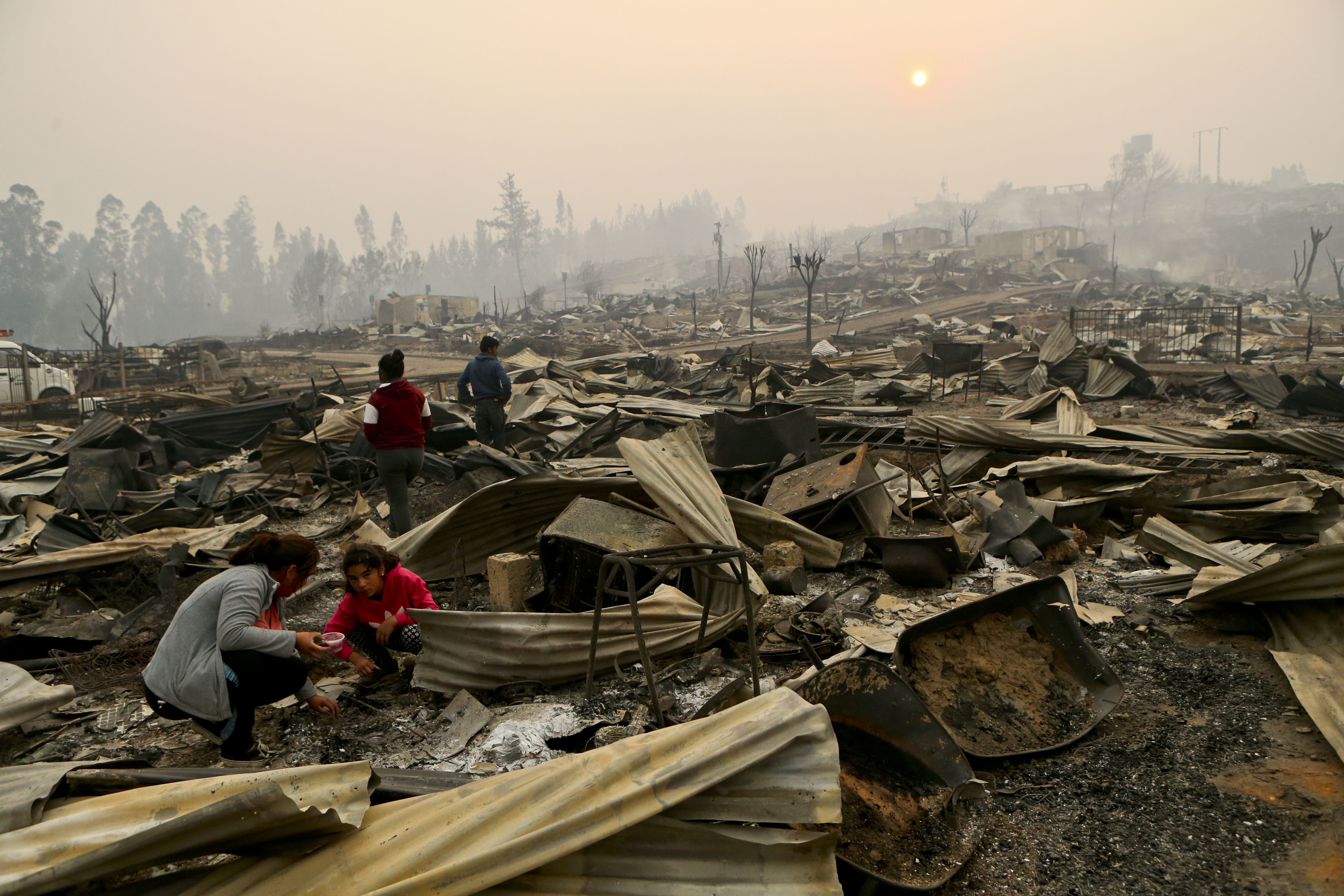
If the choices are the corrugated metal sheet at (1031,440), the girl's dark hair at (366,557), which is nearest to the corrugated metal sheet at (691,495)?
the girl's dark hair at (366,557)

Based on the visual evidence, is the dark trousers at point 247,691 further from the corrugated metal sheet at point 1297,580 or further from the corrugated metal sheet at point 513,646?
the corrugated metal sheet at point 1297,580

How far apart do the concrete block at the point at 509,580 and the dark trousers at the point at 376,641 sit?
0.61m

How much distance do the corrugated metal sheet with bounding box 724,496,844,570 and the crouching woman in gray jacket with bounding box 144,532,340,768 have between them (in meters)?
2.71

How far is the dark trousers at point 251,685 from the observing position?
3021 mm

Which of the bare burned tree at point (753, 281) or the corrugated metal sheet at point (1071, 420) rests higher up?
the bare burned tree at point (753, 281)

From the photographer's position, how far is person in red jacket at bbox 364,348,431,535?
5.46m

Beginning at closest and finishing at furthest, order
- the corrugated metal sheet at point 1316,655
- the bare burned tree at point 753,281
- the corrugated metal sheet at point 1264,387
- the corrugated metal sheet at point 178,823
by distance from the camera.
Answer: the corrugated metal sheet at point 178,823, the corrugated metal sheet at point 1316,655, the corrugated metal sheet at point 1264,387, the bare burned tree at point 753,281

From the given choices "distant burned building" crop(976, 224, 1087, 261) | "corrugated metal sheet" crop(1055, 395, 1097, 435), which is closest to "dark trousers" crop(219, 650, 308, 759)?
"corrugated metal sheet" crop(1055, 395, 1097, 435)

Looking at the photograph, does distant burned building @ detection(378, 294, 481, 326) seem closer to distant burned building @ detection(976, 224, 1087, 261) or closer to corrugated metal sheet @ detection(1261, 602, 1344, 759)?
distant burned building @ detection(976, 224, 1087, 261)

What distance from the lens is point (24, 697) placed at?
3.38m

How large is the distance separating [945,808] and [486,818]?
1.49 meters

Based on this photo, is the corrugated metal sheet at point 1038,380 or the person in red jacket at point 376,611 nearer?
the person in red jacket at point 376,611

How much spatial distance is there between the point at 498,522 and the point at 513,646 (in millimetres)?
1594

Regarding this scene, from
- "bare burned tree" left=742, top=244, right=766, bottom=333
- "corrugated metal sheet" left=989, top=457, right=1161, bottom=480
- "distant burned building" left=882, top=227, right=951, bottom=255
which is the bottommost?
"corrugated metal sheet" left=989, top=457, right=1161, bottom=480
